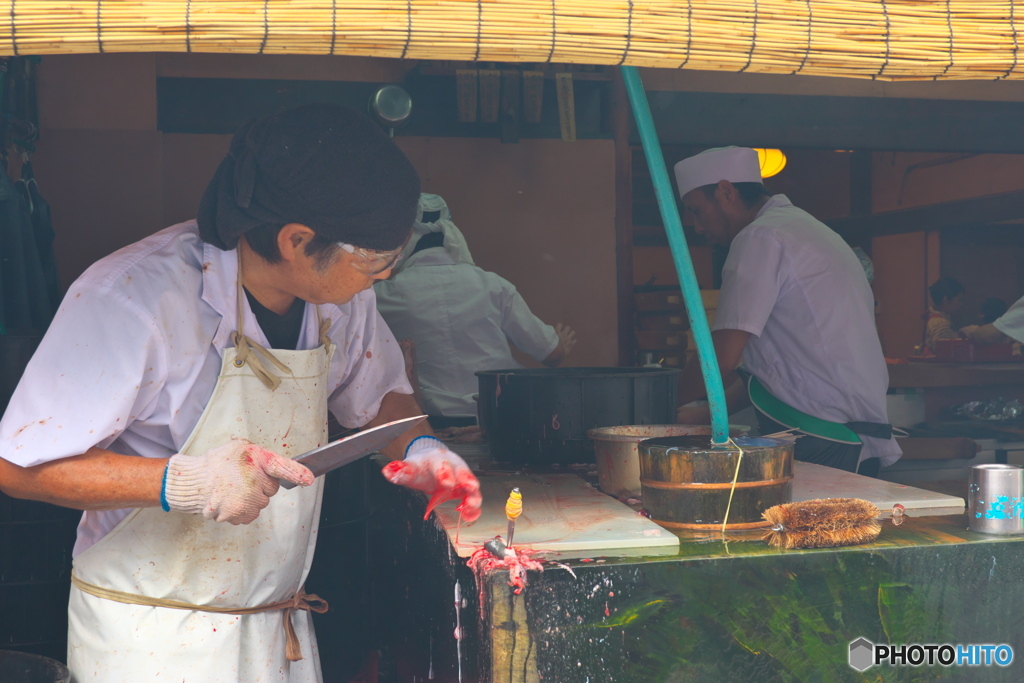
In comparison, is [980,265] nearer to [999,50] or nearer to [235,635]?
[999,50]

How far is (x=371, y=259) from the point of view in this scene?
1.67 m

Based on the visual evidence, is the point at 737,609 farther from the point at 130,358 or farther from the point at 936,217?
the point at 936,217

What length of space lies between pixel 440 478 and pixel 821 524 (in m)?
0.67

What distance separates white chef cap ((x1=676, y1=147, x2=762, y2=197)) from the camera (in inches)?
129

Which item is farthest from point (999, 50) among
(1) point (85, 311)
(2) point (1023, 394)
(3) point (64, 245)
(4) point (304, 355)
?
(2) point (1023, 394)

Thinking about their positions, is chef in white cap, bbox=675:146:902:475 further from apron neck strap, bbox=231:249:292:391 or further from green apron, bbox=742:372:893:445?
apron neck strap, bbox=231:249:292:391

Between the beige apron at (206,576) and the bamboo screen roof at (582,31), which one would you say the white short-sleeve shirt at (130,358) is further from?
the bamboo screen roof at (582,31)

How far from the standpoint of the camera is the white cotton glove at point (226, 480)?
1445 mm

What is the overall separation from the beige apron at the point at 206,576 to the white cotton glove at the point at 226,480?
174 millimetres

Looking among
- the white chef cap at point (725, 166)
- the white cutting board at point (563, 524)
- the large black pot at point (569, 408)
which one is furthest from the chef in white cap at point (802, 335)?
the white cutting board at point (563, 524)

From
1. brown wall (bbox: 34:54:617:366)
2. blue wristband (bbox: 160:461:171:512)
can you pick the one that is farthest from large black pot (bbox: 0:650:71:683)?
brown wall (bbox: 34:54:617:366)

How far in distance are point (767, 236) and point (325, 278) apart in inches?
69.6

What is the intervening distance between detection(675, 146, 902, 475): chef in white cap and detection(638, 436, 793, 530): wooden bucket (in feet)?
4.16

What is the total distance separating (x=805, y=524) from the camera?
4.88ft
